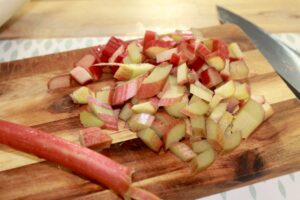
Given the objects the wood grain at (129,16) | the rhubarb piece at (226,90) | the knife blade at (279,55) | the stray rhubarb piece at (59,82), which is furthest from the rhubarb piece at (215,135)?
the wood grain at (129,16)

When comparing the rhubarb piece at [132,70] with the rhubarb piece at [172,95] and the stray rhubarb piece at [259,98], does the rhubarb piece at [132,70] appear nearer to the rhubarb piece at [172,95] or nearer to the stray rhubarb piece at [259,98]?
the rhubarb piece at [172,95]

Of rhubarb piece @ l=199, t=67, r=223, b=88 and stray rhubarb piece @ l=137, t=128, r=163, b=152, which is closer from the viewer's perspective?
stray rhubarb piece @ l=137, t=128, r=163, b=152

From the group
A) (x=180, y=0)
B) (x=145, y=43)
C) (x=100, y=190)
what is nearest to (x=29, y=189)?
(x=100, y=190)

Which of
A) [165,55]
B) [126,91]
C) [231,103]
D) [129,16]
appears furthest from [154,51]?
[129,16]

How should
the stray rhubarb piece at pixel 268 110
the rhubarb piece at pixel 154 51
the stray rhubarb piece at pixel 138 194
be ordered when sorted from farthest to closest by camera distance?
1. the rhubarb piece at pixel 154 51
2. the stray rhubarb piece at pixel 268 110
3. the stray rhubarb piece at pixel 138 194

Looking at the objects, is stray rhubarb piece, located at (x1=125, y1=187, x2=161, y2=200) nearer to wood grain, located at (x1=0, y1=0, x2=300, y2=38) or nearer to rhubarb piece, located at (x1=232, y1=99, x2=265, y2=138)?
rhubarb piece, located at (x1=232, y1=99, x2=265, y2=138)

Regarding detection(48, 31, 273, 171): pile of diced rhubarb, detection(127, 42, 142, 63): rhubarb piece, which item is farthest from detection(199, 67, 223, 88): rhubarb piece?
detection(127, 42, 142, 63): rhubarb piece

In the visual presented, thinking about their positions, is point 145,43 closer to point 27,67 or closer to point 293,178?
point 27,67
